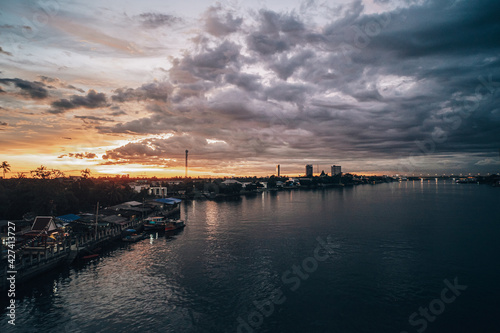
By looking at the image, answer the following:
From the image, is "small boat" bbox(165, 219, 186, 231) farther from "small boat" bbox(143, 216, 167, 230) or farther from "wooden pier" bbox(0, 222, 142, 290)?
"wooden pier" bbox(0, 222, 142, 290)

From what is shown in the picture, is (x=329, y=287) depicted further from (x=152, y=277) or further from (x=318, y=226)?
(x=318, y=226)

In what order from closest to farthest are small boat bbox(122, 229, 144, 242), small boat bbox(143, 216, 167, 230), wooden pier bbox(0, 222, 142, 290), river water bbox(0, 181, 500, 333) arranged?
river water bbox(0, 181, 500, 333) < wooden pier bbox(0, 222, 142, 290) < small boat bbox(122, 229, 144, 242) < small boat bbox(143, 216, 167, 230)

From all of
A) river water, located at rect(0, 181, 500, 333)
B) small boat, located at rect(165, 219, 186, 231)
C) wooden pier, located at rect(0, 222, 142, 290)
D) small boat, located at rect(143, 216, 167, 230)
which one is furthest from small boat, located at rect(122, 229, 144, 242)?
small boat, located at rect(165, 219, 186, 231)

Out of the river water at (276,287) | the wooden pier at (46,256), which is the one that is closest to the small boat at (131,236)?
the river water at (276,287)

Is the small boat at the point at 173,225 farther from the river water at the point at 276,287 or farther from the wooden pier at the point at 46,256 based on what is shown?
the wooden pier at the point at 46,256

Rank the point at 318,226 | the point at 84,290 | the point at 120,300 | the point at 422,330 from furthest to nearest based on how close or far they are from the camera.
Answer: the point at 318,226, the point at 84,290, the point at 120,300, the point at 422,330

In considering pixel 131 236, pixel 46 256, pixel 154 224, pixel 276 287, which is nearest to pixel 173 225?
pixel 154 224

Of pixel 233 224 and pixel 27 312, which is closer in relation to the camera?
pixel 27 312

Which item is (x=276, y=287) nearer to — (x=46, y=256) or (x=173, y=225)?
(x=46, y=256)

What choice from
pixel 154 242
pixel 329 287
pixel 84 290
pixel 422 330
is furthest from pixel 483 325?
pixel 154 242
